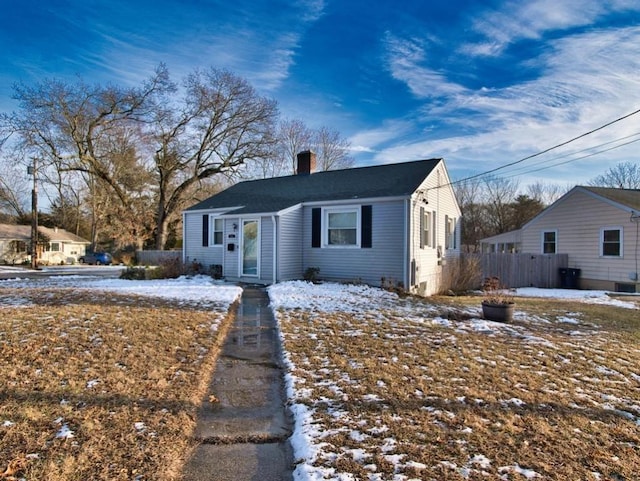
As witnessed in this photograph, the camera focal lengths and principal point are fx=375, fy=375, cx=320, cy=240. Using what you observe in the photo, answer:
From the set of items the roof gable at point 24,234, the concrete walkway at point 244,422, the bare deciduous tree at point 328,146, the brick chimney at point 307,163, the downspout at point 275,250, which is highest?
the bare deciduous tree at point 328,146

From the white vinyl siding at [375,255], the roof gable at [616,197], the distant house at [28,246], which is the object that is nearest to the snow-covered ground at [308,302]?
the white vinyl siding at [375,255]

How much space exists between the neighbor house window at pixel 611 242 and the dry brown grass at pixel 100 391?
1741cm

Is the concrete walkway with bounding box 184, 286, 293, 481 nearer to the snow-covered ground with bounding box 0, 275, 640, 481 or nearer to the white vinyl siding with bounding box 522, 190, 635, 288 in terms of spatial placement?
the snow-covered ground with bounding box 0, 275, 640, 481

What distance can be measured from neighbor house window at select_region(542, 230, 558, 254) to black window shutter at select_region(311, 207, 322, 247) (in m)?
13.4

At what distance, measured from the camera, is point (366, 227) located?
12.5 meters

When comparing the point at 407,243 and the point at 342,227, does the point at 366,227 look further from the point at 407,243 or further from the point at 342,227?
the point at 407,243

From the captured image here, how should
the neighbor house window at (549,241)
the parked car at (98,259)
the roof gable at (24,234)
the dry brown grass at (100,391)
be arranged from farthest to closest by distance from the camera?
1. the roof gable at (24,234)
2. the parked car at (98,259)
3. the neighbor house window at (549,241)
4. the dry brown grass at (100,391)

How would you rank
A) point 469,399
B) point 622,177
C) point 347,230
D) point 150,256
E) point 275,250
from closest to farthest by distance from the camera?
1. point 469,399
2. point 275,250
3. point 347,230
4. point 150,256
5. point 622,177

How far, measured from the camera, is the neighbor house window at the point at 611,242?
16234mm

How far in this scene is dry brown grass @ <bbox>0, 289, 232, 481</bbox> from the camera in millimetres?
2623

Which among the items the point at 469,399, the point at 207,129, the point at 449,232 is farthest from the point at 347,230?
the point at 207,129

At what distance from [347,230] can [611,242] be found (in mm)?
12424

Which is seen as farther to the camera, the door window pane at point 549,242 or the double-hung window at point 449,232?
the door window pane at point 549,242

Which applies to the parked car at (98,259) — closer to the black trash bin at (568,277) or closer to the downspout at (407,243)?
the downspout at (407,243)
